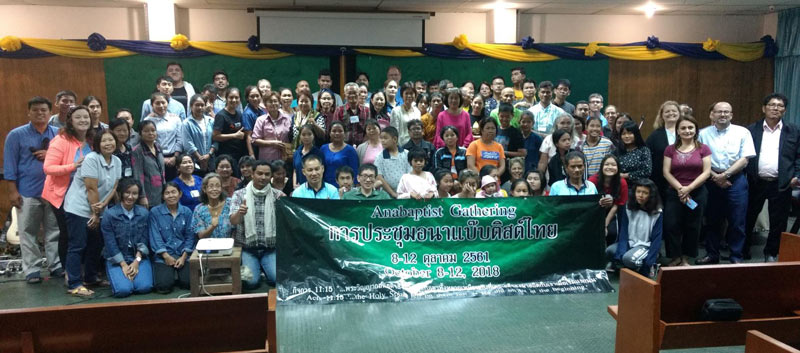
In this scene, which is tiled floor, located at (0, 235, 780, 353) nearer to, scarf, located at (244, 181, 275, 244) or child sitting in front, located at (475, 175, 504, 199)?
scarf, located at (244, 181, 275, 244)

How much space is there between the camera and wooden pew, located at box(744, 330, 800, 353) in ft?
6.55

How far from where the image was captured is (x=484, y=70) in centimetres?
1029

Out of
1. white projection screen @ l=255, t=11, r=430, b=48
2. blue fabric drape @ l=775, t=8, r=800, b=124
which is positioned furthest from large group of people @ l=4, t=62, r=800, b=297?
blue fabric drape @ l=775, t=8, r=800, b=124

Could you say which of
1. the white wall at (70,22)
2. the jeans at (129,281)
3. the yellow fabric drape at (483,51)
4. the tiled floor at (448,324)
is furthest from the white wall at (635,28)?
the jeans at (129,281)

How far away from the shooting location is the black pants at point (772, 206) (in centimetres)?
625

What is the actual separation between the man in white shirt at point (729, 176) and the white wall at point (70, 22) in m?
8.11

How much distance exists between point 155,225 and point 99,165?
2.23 feet

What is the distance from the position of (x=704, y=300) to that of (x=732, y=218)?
3698mm

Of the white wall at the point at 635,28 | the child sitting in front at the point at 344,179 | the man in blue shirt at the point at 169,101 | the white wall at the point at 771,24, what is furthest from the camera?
the white wall at the point at 771,24

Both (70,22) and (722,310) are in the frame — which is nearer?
(722,310)

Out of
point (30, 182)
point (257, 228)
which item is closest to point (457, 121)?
point (257, 228)

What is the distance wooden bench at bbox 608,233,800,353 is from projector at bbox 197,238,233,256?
310cm

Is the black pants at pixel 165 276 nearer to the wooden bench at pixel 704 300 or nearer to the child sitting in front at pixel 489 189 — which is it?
the child sitting in front at pixel 489 189

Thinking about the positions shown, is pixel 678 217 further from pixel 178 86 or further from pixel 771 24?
pixel 771 24
